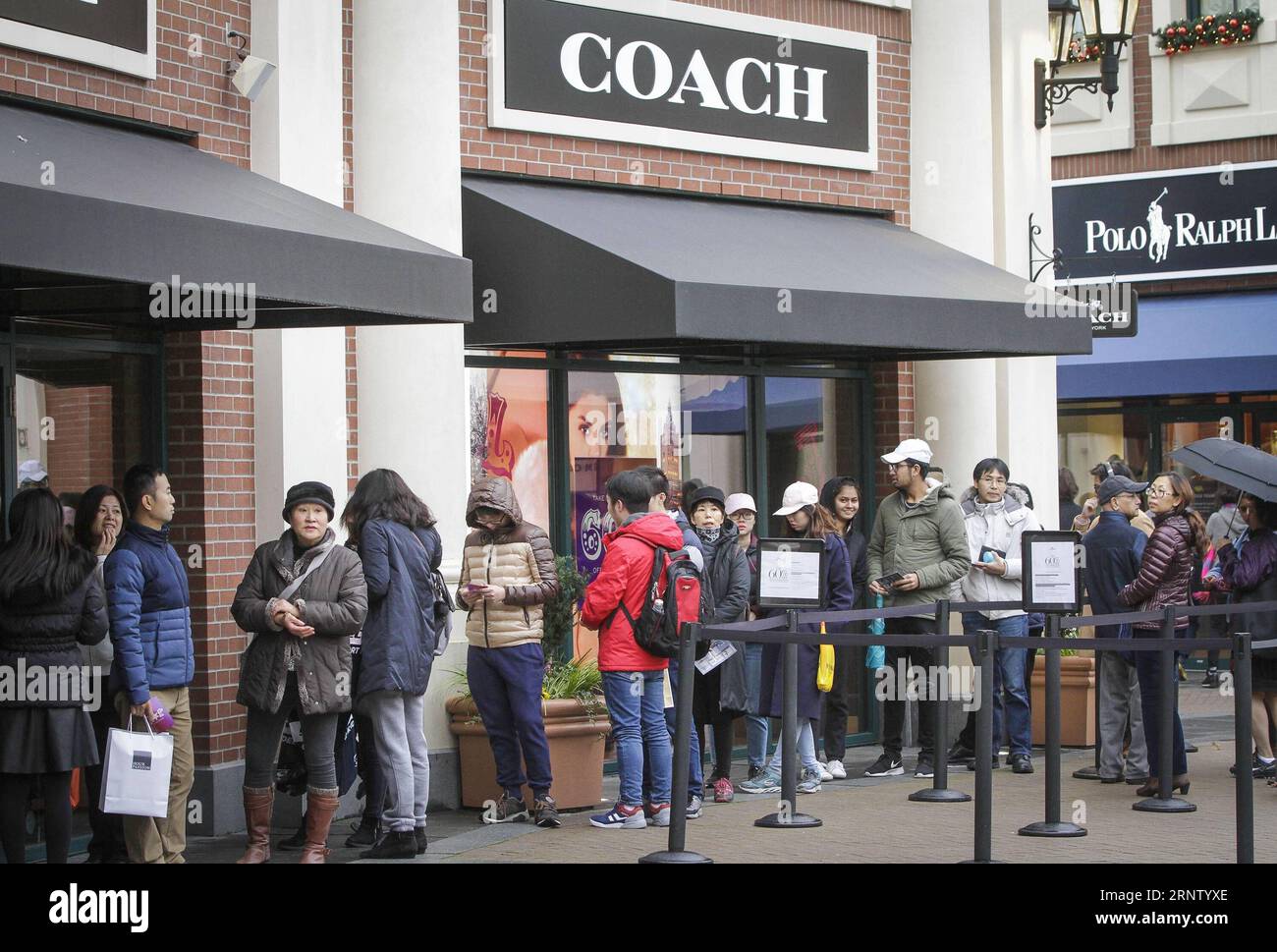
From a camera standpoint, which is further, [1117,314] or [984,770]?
[1117,314]

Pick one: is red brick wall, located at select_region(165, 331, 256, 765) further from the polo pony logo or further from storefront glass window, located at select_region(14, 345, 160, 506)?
the polo pony logo

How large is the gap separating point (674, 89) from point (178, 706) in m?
5.79

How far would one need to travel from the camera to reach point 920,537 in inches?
440

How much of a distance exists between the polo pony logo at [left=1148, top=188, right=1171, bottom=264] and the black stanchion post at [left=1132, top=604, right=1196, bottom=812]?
10.8 meters

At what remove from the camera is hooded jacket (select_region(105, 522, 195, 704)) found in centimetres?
752

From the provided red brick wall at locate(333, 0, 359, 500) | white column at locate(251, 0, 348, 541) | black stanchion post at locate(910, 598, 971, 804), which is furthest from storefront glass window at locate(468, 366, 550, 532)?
black stanchion post at locate(910, 598, 971, 804)

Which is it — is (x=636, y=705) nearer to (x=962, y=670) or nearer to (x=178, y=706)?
(x=178, y=706)

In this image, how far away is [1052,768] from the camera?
8.85m

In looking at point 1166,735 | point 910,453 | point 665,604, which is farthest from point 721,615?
point 1166,735

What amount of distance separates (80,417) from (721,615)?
363cm

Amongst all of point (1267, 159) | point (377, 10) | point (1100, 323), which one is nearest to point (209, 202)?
point (377, 10)

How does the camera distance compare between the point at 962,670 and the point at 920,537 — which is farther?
the point at 962,670

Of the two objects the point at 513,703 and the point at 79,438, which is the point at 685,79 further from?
the point at 79,438

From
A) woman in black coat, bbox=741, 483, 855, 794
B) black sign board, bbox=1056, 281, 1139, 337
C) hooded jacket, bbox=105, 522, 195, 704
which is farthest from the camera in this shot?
black sign board, bbox=1056, 281, 1139, 337
